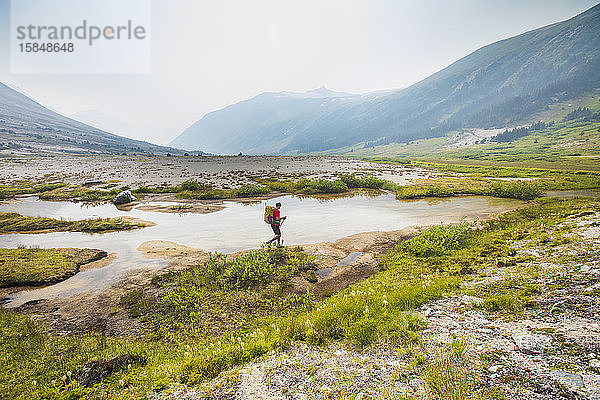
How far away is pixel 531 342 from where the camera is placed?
6574 mm

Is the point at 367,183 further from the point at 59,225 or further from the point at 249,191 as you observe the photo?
the point at 59,225

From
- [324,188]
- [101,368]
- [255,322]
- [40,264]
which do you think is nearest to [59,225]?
[40,264]

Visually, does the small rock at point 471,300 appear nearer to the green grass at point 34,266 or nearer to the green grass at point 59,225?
the green grass at point 34,266

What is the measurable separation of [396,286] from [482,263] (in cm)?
532

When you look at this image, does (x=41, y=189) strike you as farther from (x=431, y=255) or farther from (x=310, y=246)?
(x=431, y=255)

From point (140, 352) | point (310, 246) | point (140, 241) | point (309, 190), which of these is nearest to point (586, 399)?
point (140, 352)

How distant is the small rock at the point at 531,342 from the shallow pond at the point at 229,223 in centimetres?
1529

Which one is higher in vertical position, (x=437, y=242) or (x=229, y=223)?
(x=437, y=242)

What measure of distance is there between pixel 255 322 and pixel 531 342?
8470 millimetres

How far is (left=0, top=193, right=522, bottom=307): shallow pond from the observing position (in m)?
16.8

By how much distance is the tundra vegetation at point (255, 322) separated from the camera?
6.74 m

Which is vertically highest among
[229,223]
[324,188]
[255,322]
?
[324,188]

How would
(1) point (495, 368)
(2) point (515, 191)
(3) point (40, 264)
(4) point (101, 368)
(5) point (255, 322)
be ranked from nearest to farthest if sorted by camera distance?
1. (1) point (495, 368)
2. (4) point (101, 368)
3. (5) point (255, 322)
4. (3) point (40, 264)
5. (2) point (515, 191)

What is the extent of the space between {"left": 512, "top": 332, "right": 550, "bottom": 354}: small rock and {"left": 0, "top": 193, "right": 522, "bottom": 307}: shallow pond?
50.2ft
